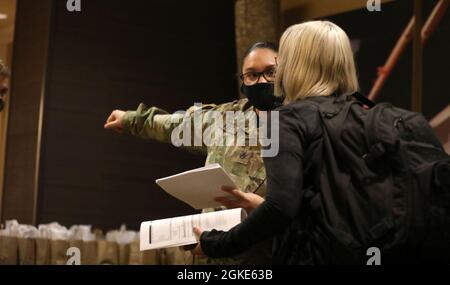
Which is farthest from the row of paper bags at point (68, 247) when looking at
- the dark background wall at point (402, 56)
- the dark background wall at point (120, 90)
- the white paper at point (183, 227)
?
the white paper at point (183, 227)

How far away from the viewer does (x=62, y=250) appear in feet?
13.8

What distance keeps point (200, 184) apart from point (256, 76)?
622 mm

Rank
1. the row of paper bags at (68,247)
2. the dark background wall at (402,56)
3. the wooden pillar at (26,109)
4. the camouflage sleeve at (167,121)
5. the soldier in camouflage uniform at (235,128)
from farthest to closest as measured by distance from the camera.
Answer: the wooden pillar at (26,109)
the dark background wall at (402,56)
the row of paper bags at (68,247)
the camouflage sleeve at (167,121)
the soldier in camouflage uniform at (235,128)

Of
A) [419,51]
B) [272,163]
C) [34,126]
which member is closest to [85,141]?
[34,126]

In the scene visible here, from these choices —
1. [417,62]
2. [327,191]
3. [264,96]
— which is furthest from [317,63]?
[417,62]

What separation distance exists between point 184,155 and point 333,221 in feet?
11.1

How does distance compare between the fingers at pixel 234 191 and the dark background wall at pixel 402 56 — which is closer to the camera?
the fingers at pixel 234 191

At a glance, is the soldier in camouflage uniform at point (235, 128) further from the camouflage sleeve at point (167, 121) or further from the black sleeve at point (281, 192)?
the black sleeve at point (281, 192)

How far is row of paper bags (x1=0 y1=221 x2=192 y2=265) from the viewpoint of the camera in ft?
13.6

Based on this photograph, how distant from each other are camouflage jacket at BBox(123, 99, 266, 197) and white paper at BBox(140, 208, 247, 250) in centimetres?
41

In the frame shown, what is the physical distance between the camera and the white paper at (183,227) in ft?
6.91

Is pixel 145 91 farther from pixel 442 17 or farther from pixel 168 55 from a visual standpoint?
pixel 442 17

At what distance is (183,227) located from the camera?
2193 millimetres

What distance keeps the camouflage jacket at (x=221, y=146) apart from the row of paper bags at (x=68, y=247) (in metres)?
1.30
